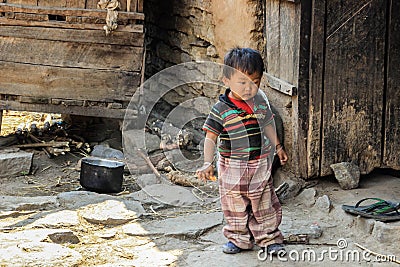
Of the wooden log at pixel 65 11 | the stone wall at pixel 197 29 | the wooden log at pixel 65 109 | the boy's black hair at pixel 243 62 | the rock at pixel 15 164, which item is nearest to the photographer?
the boy's black hair at pixel 243 62

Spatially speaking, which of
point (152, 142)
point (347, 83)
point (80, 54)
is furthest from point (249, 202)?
point (80, 54)

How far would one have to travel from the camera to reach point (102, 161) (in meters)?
6.12

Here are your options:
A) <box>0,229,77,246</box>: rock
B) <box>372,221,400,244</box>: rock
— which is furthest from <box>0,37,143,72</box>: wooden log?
<box>372,221,400,244</box>: rock

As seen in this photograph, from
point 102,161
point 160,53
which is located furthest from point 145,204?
point 160,53

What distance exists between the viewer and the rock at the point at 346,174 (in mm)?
4906

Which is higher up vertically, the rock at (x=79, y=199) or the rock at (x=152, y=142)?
the rock at (x=152, y=142)

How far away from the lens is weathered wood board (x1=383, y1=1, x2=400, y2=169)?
15.8 feet

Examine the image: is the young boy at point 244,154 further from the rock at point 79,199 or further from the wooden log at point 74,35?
the wooden log at point 74,35

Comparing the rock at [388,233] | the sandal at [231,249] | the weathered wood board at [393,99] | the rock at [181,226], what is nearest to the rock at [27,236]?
the rock at [181,226]

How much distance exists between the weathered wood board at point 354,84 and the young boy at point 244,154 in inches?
34.0

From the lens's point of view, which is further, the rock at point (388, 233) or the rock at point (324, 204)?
the rock at point (324, 204)

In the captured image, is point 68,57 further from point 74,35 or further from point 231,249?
point 231,249

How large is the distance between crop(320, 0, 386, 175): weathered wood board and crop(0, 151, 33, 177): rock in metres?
3.03

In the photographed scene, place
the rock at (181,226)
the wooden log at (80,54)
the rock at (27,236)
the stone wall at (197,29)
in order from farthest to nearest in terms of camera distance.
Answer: the wooden log at (80,54), the stone wall at (197,29), the rock at (181,226), the rock at (27,236)
